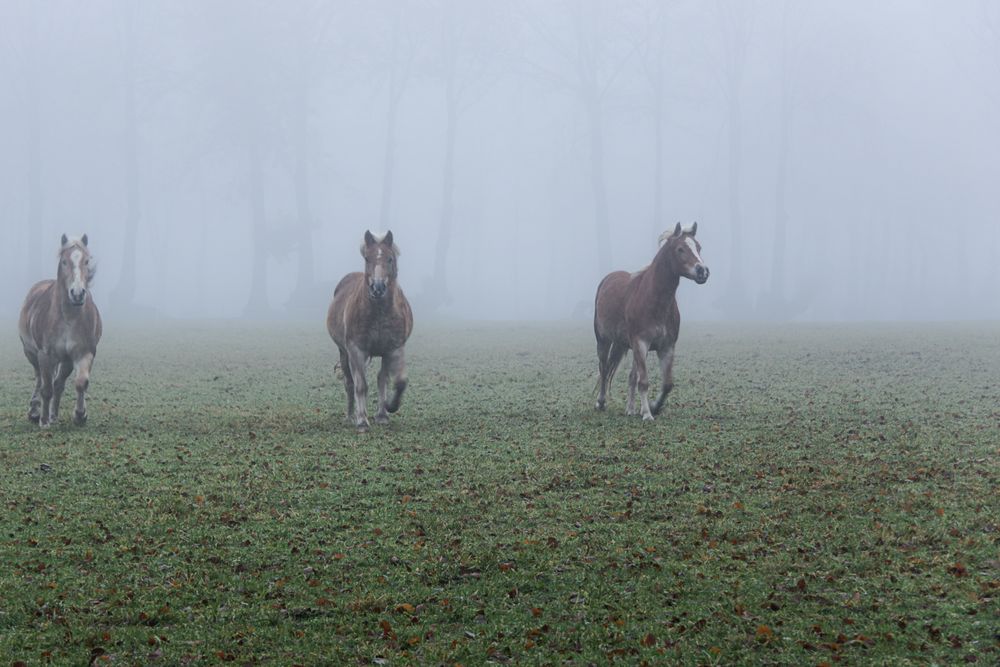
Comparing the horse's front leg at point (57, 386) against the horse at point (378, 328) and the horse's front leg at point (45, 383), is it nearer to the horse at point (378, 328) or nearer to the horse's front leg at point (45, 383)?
the horse's front leg at point (45, 383)

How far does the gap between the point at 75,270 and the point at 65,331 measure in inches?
34.9

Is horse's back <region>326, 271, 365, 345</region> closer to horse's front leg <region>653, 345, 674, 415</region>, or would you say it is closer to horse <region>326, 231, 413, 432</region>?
horse <region>326, 231, 413, 432</region>

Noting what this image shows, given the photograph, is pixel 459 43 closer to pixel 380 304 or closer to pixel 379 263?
pixel 380 304

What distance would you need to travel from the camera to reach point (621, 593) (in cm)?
689

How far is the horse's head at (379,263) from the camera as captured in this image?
1303cm

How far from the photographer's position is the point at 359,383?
540 inches

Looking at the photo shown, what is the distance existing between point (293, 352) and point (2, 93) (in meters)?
48.9

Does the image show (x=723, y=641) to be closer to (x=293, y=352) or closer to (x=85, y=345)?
(x=85, y=345)

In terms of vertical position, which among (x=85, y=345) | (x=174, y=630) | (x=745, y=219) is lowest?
(x=174, y=630)

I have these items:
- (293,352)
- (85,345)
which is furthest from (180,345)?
(85,345)

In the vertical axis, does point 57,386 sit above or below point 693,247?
below

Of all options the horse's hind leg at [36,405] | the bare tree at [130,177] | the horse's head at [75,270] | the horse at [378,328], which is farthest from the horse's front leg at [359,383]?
the bare tree at [130,177]

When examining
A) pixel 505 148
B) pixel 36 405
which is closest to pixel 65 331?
pixel 36 405

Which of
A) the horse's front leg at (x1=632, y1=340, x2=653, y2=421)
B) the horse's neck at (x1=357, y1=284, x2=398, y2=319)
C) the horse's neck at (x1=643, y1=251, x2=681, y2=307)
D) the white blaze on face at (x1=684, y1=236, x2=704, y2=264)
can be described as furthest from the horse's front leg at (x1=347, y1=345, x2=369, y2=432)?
the white blaze on face at (x1=684, y1=236, x2=704, y2=264)
